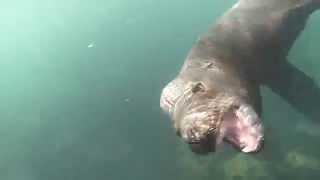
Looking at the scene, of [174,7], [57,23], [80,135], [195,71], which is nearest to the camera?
[195,71]

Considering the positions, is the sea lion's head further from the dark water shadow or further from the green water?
the green water

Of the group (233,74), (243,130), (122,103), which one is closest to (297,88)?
(233,74)

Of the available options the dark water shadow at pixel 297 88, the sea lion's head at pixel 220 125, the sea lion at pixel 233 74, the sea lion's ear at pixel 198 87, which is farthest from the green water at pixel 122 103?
the sea lion's head at pixel 220 125

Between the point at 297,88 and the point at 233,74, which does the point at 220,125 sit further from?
the point at 297,88

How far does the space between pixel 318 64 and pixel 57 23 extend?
1129cm

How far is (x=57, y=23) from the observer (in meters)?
17.7

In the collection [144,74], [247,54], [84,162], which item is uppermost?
[247,54]

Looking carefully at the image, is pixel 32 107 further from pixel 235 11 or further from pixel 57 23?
pixel 235 11

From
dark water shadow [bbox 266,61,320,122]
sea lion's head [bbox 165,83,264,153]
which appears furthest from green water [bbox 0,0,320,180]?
sea lion's head [bbox 165,83,264,153]

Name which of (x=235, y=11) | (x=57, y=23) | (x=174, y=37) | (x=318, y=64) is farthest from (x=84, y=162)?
(x=57, y=23)

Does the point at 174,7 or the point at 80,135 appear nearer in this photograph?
the point at 80,135

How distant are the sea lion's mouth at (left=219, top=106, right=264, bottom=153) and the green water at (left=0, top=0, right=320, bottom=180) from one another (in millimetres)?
2544

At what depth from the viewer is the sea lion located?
293 cm

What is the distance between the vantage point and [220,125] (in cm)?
292
